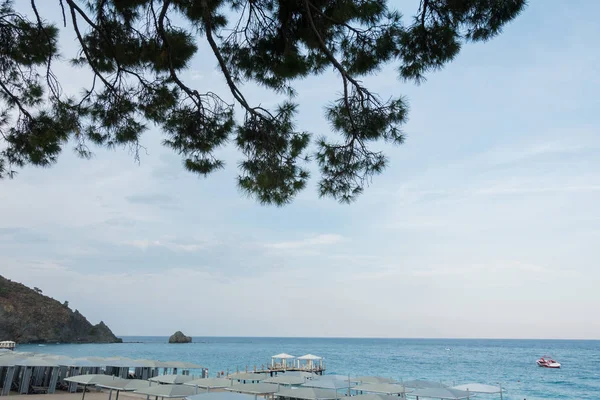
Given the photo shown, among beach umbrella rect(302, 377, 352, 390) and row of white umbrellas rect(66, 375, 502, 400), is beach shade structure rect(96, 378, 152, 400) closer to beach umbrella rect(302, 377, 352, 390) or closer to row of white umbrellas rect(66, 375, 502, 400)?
row of white umbrellas rect(66, 375, 502, 400)

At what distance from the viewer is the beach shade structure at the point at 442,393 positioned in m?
12.1

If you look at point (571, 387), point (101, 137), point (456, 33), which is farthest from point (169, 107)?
point (571, 387)

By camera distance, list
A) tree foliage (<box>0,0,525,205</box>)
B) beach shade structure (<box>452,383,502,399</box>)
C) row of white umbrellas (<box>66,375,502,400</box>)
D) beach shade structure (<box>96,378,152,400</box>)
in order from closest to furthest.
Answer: tree foliage (<box>0,0,525,205</box>), row of white umbrellas (<box>66,375,502,400</box>), beach shade structure (<box>96,378,152,400</box>), beach shade structure (<box>452,383,502,399</box>)

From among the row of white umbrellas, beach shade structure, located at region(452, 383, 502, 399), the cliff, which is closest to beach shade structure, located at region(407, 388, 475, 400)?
the row of white umbrellas

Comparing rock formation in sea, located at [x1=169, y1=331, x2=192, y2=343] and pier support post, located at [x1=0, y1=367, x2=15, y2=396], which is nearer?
pier support post, located at [x1=0, y1=367, x2=15, y2=396]

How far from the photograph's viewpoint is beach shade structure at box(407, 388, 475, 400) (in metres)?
12.1

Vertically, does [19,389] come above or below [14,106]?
below

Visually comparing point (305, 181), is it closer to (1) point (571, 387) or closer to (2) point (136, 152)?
(2) point (136, 152)

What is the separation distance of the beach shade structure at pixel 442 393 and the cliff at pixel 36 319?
64861mm

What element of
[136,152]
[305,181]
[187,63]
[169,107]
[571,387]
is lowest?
[571,387]

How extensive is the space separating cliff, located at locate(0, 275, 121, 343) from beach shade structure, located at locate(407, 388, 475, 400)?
213ft

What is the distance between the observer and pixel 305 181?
4.58 metres

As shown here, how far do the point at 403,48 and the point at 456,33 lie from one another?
52cm

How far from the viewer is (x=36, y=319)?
6900cm
